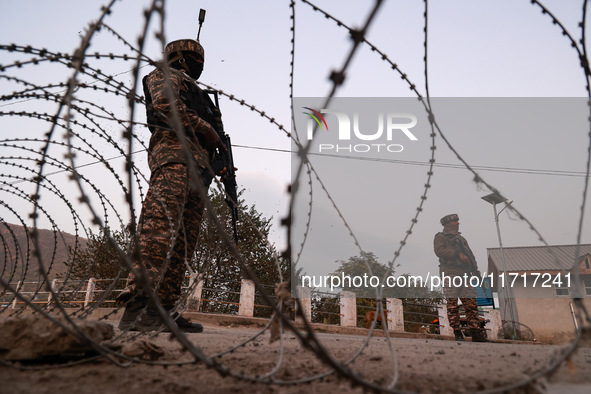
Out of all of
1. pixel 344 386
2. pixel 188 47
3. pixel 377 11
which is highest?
pixel 188 47

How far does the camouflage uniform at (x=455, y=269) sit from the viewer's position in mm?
6820

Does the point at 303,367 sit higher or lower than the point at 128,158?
lower

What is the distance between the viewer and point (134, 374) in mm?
1323

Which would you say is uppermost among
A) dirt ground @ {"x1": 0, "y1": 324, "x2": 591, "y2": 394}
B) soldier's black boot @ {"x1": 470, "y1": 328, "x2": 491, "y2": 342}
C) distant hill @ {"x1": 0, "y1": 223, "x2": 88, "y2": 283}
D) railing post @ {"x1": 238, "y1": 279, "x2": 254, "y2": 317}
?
distant hill @ {"x1": 0, "y1": 223, "x2": 88, "y2": 283}

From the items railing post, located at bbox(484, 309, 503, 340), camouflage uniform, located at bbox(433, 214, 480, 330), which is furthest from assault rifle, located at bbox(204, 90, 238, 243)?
railing post, located at bbox(484, 309, 503, 340)

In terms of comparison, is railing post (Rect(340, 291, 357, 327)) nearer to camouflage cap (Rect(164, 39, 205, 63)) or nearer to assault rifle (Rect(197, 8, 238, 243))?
assault rifle (Rect(197, 8, 238, 243))

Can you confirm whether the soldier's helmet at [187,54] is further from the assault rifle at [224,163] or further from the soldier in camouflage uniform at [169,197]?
the assault rifle at [224,163]

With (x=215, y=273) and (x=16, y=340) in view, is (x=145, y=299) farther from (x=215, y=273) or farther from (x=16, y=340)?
(x=215, y=273)

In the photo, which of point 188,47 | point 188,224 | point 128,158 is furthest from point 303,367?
point 188,47

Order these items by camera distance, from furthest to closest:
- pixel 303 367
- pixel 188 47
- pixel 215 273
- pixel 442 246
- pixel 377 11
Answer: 1. pixel 215 273
2. pixel 442 246
3. pixel 188 47
4. pixel 303 367
5. pixel 377 11

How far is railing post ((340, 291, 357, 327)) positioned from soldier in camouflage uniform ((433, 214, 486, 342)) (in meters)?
2.86

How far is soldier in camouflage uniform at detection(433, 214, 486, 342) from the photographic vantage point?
6.79m

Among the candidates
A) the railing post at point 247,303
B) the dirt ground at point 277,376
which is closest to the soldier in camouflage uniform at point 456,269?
the railing post at point 247,303

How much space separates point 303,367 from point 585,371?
132cm
